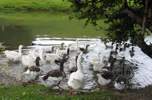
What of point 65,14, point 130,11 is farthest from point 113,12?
point 65,14

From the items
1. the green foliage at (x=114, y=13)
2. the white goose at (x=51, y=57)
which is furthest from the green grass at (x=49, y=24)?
the green foliage at (x=114, y=13)

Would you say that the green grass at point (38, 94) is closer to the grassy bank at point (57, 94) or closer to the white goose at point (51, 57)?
the grassy bank at point (57, 94)

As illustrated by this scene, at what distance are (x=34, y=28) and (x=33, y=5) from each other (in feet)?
56.4

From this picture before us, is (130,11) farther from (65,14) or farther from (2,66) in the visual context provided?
(65,14)

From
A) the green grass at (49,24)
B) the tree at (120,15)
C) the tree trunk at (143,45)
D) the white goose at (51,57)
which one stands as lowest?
the green grass at (49,24)

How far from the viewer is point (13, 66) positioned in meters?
22.1

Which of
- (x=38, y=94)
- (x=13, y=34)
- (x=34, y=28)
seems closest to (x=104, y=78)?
(x=38, y=94)

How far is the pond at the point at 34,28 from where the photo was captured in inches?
1453

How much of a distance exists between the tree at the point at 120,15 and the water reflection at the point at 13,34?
1613 cm

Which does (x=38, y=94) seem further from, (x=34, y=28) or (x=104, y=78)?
(x=34, y=28)

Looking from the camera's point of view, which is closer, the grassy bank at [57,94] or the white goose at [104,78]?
the grassy bank at [57,94]

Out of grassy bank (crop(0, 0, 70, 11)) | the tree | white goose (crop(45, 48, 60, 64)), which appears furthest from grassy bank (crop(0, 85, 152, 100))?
grassy bank (crop(0, 0, 70, 11))

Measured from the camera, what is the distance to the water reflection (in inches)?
1340

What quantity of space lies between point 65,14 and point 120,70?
40058 mm
